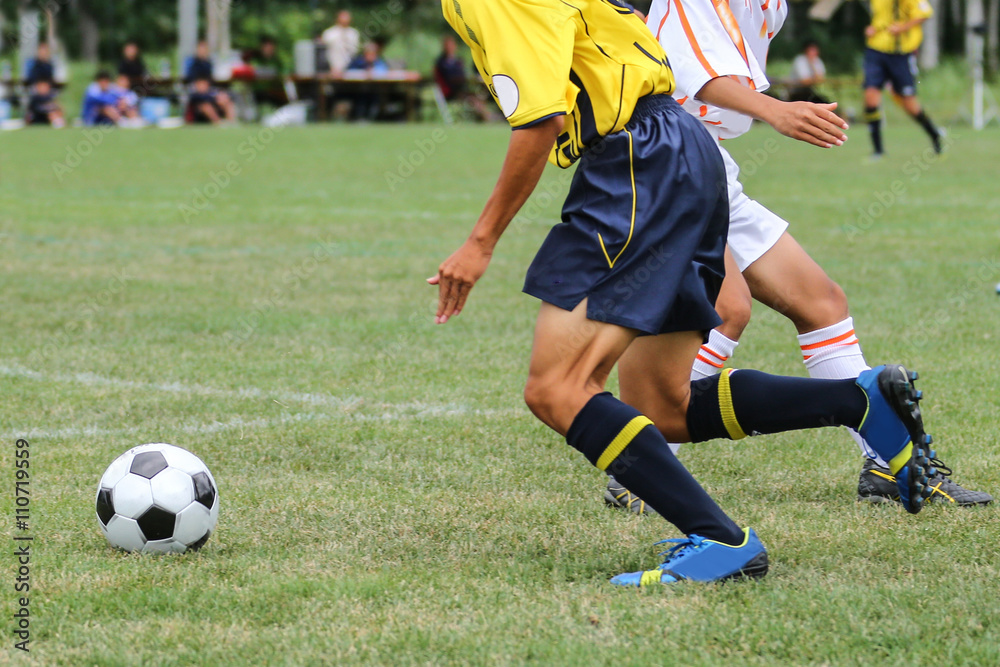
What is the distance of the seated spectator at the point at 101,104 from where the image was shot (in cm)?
2589

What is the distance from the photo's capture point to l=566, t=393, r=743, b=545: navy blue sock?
9.58 feet

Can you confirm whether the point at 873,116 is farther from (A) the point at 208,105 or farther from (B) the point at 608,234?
(A) the point at 208,105

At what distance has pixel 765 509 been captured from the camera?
3.63 m

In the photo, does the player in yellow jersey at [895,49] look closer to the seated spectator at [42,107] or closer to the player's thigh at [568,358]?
the player's thigh at [568,358]

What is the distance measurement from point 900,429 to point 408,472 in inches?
62.3

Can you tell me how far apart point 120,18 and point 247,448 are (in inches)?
1876

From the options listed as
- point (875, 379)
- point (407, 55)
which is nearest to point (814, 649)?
point (875, 379)

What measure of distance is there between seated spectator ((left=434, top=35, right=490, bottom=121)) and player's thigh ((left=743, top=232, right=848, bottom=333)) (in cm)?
2342

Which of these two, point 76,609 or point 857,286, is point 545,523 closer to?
point 76,609

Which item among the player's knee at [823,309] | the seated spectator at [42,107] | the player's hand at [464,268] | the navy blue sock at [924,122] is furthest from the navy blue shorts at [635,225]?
the seated spectator at [42,107]

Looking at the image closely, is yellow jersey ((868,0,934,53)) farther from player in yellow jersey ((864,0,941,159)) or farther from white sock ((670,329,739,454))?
white sock ((670,329,739,454))

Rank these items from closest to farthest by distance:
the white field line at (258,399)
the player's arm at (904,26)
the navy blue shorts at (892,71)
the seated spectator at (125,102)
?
the white field line at (258,399) < the player's arm at (904,26) < the navy blue shorts at (892,71) < the seated spectator at (125,102)

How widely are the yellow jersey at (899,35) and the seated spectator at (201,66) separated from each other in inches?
610

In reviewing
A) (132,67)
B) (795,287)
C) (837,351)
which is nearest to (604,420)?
(795,287)
